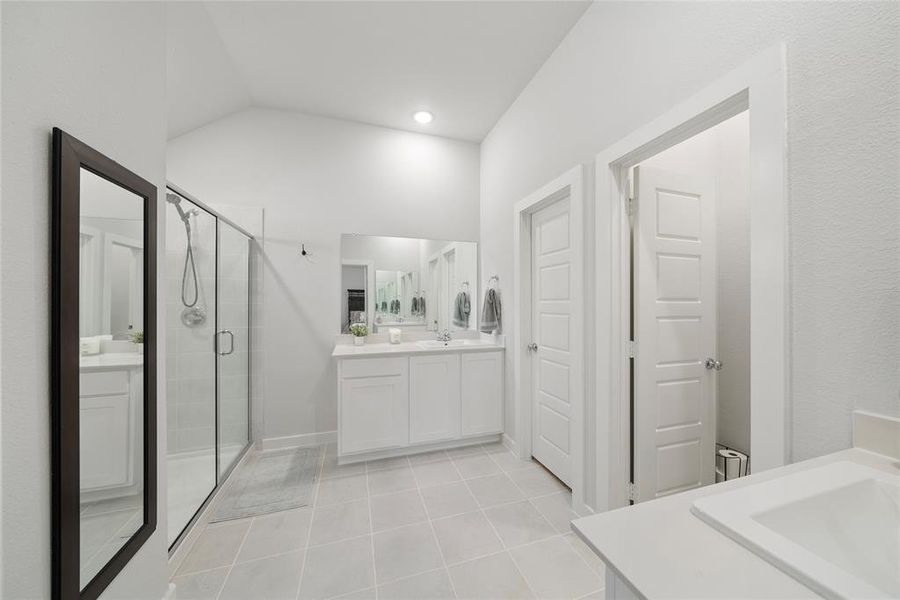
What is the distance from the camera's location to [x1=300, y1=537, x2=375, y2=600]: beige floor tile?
1.43 metres

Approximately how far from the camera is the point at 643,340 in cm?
171

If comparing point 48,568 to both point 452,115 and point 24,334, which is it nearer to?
point 24,334

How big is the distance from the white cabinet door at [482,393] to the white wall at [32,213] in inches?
85.3

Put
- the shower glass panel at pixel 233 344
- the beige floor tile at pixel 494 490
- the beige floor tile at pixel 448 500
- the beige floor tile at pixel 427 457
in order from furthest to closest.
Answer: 1. the beige floor tile at pixel 427 457
2. the shower glass panel at pixel 233 344
3. the beige floor tile at pixel 494 490
4. the beige floor tile at pixel 448 500

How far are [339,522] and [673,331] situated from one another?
218 centimetres

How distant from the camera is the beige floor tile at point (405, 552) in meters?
1.53

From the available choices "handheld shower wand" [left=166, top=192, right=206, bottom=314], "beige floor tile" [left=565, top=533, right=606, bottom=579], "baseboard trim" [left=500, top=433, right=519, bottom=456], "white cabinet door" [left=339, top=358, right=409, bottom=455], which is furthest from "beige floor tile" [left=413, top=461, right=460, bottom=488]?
"handheld shower wand" [left=166, top=192, right=206, bottom=314]

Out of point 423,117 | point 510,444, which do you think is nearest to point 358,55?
point 423,117

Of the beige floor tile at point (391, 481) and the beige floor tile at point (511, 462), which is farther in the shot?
the beige floor tile at point (511, 462)

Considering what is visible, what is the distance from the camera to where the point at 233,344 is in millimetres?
2471

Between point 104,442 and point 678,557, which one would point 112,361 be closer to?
point 104,442

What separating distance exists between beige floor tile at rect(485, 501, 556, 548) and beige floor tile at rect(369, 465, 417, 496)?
2.03 ft

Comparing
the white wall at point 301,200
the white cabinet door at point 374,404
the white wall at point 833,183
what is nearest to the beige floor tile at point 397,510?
the white cabinet door at point 374,404

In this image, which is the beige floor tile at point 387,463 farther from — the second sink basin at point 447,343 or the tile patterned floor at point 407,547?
the second sink basin at point 447,343
